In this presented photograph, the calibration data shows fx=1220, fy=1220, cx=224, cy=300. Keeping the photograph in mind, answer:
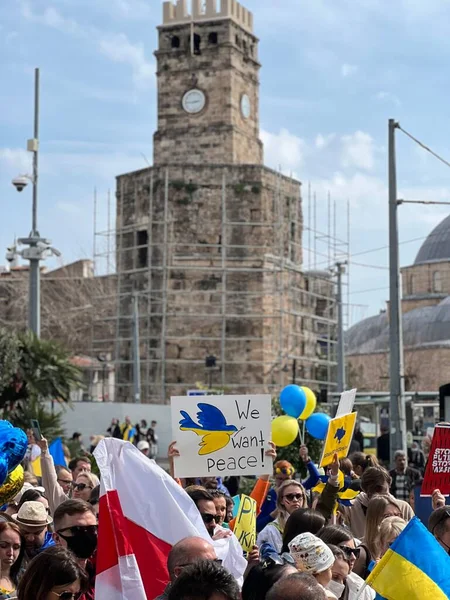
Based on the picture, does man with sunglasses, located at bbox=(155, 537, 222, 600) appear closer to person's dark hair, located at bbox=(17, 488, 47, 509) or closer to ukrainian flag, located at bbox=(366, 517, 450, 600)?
ukrainian flag, located at bbox=(366, 517, 450, 600)

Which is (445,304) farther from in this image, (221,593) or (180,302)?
(221,593)

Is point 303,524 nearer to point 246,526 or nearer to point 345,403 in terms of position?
point 246,526

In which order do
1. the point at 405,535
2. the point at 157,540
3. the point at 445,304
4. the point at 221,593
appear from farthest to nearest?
1. the point at 445,304
2. the point at 157,540
3. the point at 405,535
4. the point at 221,593

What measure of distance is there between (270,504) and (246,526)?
205 cm

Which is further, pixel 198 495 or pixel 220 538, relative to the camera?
pixel 198 495

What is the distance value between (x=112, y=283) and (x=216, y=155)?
25.2 feet

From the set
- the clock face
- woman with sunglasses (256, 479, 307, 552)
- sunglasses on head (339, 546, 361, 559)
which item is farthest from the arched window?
sunglasses on head (339, 546, 361, 559)

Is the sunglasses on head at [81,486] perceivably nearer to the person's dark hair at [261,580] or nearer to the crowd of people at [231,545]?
the crowd of people at [231,545]

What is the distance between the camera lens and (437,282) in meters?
85.9

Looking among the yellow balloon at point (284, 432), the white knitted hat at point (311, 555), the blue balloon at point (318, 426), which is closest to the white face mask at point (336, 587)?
the white knitted hat at point (311, 555)

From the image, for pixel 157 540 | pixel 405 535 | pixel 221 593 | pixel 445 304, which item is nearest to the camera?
pixel 221 593

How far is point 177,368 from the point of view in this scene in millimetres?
45875

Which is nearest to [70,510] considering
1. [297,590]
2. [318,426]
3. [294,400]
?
[297,590]

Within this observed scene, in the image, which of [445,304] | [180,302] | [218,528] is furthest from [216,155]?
[218,528]
